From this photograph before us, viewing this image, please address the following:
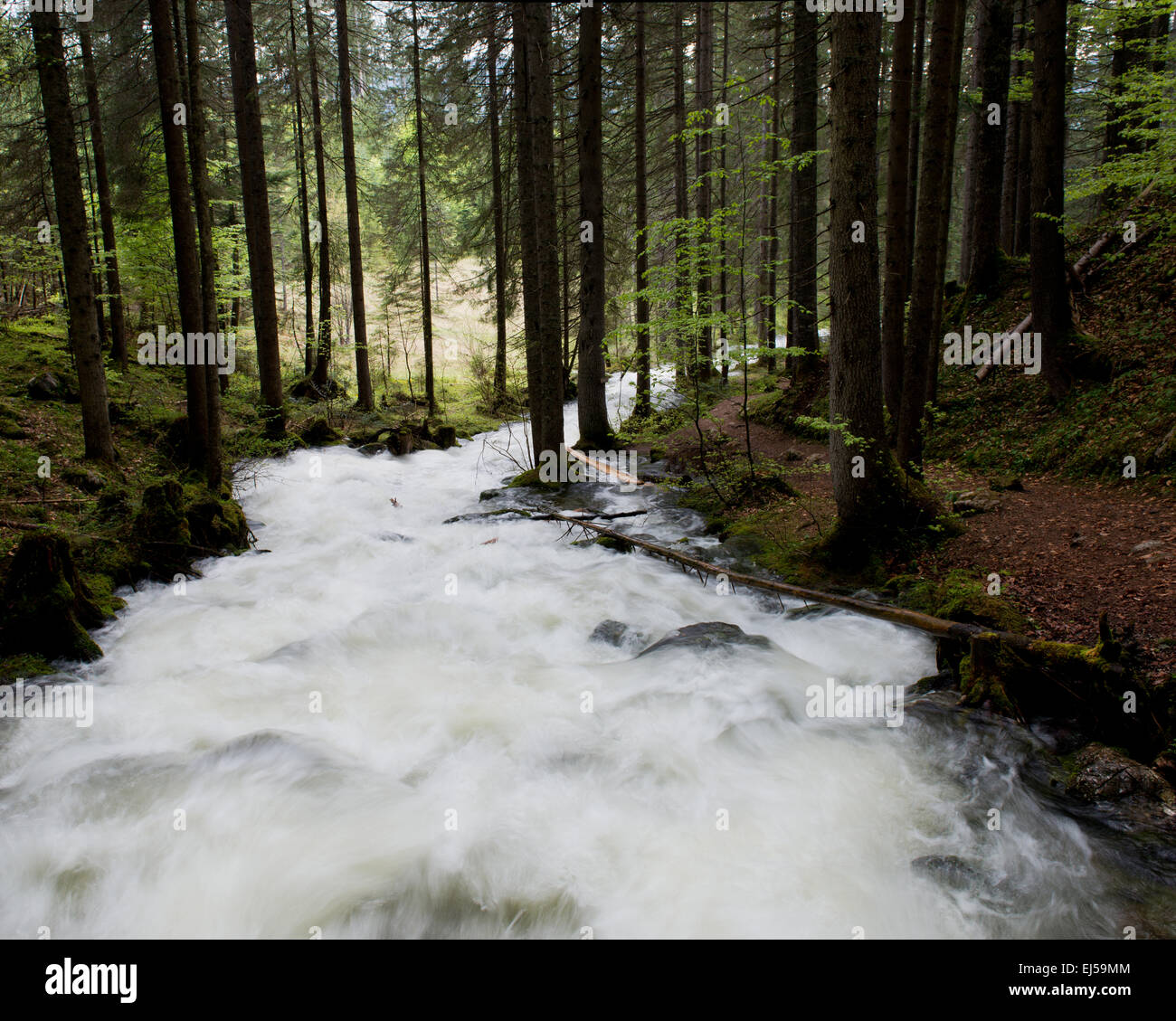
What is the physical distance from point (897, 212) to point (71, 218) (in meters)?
10.9

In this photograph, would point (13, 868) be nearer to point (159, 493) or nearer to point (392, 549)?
point (159, 493)

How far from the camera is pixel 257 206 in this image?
13336 mm

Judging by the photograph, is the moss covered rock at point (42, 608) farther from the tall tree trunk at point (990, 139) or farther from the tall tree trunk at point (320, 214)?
the tall tree trunk at point (990, 139)

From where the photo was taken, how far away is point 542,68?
34.4 ft

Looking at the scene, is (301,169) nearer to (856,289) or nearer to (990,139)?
(990,139)

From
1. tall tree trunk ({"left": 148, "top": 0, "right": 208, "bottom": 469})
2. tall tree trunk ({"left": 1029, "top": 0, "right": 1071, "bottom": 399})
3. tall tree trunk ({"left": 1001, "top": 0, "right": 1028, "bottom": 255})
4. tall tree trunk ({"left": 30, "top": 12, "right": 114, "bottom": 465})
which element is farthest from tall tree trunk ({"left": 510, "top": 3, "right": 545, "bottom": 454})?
tall tree trunk ({"left": 1001, "top": 0, "right": 1028, "bottom": 255})

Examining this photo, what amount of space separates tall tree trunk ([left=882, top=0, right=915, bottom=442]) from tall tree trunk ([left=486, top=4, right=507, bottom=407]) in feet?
30.8

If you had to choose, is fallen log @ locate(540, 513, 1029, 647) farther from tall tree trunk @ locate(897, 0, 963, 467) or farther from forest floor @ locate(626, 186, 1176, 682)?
tall tree trunk @ locate(897, 0, 963, 467)

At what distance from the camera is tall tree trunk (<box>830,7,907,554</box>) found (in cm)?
599

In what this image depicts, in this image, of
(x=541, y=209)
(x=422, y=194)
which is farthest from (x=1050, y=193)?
(x=422, y=194)

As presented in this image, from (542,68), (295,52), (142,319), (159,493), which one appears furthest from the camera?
(142,319)

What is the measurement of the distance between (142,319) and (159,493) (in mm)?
16521

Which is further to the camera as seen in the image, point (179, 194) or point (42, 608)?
point (179, 194)
